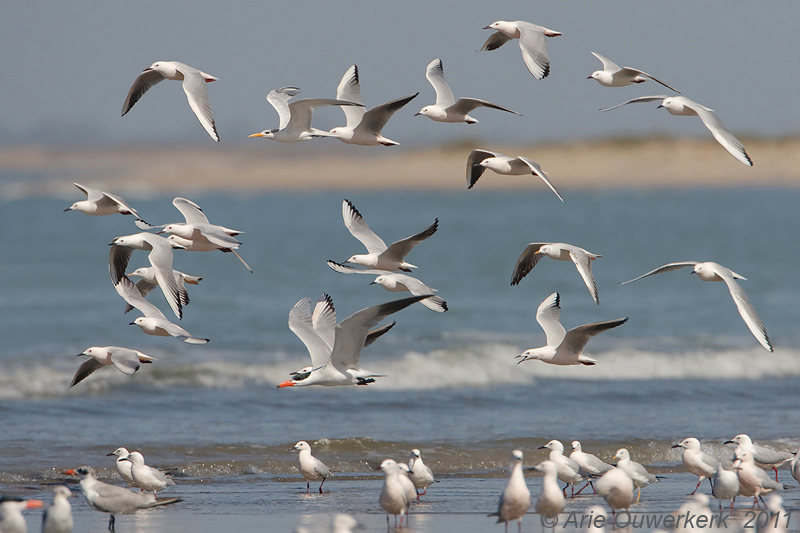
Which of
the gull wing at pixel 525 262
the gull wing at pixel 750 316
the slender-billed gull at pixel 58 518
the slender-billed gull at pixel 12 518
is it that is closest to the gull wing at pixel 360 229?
the gull wing at pixel 525 262

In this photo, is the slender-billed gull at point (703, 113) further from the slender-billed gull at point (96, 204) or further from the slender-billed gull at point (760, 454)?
the slender-billed gull at point (96, 204)

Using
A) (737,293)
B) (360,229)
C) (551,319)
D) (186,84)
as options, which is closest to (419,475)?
(551,319)

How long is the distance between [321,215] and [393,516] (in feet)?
127

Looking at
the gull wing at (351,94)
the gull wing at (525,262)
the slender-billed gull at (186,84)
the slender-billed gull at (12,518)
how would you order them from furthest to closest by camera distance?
the gull wing at (351,94) < the gull wing at (525,262) < the slender-billed gull at (186,84) < the slender-billed gull at (12,518)

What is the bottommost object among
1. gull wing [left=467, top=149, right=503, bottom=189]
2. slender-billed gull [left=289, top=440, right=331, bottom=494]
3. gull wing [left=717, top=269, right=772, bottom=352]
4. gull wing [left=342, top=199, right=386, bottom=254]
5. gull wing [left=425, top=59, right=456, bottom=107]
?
slender-billed gull [left=289, top=440, right=331, bottom=494]

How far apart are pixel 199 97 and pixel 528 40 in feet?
9.63

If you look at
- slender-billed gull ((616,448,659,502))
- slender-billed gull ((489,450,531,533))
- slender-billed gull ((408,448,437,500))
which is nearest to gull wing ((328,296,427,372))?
slender-billed gull ((408,448,437,500))

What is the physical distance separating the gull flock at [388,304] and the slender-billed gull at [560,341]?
1cm

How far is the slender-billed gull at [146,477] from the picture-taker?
923cm

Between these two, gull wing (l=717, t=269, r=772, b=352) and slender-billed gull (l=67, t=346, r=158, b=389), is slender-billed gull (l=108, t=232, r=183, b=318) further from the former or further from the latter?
gull wing (l=717, t=269, r=772, b=352)

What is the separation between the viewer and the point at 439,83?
10.8 metres

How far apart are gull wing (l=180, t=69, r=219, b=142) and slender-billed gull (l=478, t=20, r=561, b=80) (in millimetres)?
2638

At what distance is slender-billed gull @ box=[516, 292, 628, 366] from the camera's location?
364 inches

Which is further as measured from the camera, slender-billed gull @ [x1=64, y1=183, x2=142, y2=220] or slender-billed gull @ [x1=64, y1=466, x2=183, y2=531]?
slender-billed gull @ [x1=64, y1=183, x2=142, y2=220]
